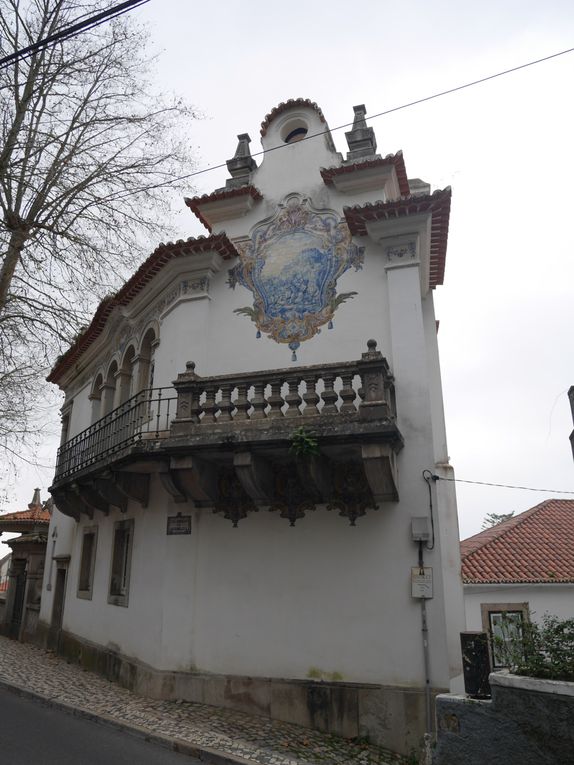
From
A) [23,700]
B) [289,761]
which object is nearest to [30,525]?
[23,700]

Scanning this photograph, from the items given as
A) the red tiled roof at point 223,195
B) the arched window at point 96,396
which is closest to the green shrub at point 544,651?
the red tiled roof at point 223,195

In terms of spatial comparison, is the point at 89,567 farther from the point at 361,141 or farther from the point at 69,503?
the point at 361,141

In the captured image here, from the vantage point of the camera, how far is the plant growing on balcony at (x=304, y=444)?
26.3ft

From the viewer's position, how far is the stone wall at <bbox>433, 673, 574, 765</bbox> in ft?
13.8

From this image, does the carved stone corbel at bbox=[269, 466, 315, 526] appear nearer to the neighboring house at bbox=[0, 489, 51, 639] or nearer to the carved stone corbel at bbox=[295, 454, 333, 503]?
the carved stone corbel at bbox=[295, 454, 333, 503]

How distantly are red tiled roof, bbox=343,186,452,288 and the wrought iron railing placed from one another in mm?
4377

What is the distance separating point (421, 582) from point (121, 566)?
649cm

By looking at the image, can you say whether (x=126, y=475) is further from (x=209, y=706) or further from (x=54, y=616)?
(x=54, y=616)

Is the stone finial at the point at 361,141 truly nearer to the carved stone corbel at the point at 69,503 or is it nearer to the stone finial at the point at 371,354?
the stone finial at the point at 371,354

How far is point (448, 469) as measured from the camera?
9836 millimetres

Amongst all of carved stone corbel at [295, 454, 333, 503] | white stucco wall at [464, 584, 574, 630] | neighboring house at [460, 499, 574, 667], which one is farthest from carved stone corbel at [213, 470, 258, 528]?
white stucco wall at [464, 584, 574, 630]

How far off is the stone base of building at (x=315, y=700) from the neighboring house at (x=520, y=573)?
344 inches

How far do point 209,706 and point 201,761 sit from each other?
2.19 meters

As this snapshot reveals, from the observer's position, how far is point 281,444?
8.36 m
